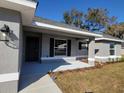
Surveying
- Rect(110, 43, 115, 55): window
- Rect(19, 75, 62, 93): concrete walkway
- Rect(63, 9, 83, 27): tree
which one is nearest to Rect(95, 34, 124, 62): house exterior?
Rect(110, 43, 115, 55): window

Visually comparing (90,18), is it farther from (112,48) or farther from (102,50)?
(102,50)

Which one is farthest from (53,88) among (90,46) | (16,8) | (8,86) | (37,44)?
(37,44)

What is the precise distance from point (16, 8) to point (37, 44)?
870 cm

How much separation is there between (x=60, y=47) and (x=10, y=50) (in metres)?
9.19

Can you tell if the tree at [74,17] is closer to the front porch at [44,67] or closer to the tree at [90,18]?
the tree at [90,18]

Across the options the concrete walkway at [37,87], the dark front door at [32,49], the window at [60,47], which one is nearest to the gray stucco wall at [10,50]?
the concrete walkway at [37,87]

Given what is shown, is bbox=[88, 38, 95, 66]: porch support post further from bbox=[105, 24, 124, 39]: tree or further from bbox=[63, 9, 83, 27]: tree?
bbox=[105, 24, 124, 39]: tree

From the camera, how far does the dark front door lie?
42.2 ft

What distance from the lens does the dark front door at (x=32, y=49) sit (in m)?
12.9

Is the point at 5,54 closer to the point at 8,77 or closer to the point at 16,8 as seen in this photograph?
the point at 8,77

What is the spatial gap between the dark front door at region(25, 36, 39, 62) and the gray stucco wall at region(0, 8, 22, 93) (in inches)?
315

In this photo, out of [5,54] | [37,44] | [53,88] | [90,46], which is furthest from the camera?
[37,44]

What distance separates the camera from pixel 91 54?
12242mm

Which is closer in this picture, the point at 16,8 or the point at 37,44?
the point at 16,8
